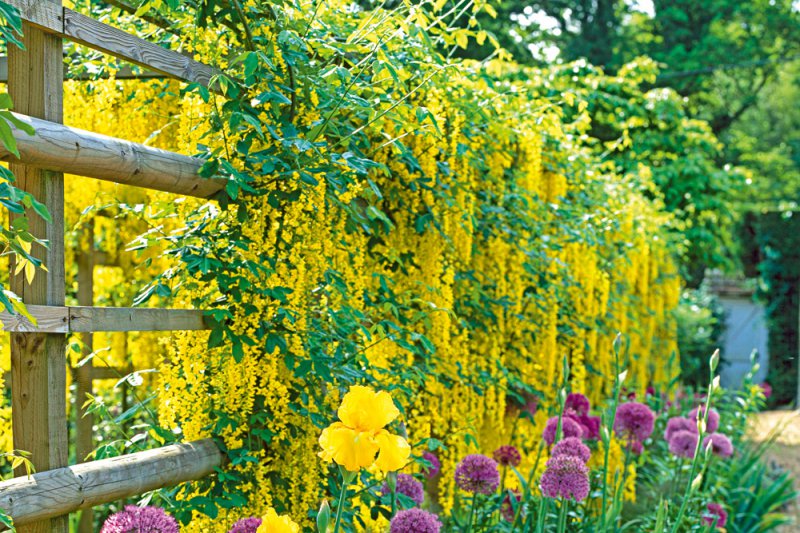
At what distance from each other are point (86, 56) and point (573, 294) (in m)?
2.55

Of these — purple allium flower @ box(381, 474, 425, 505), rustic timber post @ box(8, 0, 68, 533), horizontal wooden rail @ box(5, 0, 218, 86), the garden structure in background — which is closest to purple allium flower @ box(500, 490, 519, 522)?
the garden structure in background

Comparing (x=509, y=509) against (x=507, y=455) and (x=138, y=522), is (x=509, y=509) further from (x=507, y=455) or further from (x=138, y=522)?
(x=138, y=522)

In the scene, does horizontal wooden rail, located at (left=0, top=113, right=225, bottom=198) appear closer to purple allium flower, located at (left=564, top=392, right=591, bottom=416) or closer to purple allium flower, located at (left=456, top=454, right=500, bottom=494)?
purple allium flower, located at (left=456, top=454, right=500, bottom=494)

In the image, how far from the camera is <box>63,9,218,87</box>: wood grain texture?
6.49 ft

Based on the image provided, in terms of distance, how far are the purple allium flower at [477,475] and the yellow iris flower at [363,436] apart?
1.06m

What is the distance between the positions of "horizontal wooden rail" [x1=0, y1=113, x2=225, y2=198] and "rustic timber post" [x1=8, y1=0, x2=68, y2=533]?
0.05 meters

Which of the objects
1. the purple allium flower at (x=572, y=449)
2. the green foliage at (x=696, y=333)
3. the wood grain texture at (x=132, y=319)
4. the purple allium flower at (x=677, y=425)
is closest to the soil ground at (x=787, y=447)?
the green foliage at (x=696, y=333)

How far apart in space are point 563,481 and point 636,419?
105 centimetres

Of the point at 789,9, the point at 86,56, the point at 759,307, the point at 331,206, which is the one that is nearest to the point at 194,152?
the point at 331,206

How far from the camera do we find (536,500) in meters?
3.25

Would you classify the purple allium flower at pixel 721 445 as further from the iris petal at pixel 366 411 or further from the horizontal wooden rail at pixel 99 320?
the iris petal at pixel 366 411

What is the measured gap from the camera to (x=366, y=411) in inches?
57.1

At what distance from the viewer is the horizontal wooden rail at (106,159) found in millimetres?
1853

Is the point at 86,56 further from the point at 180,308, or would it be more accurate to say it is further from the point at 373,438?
the point at 373,438
